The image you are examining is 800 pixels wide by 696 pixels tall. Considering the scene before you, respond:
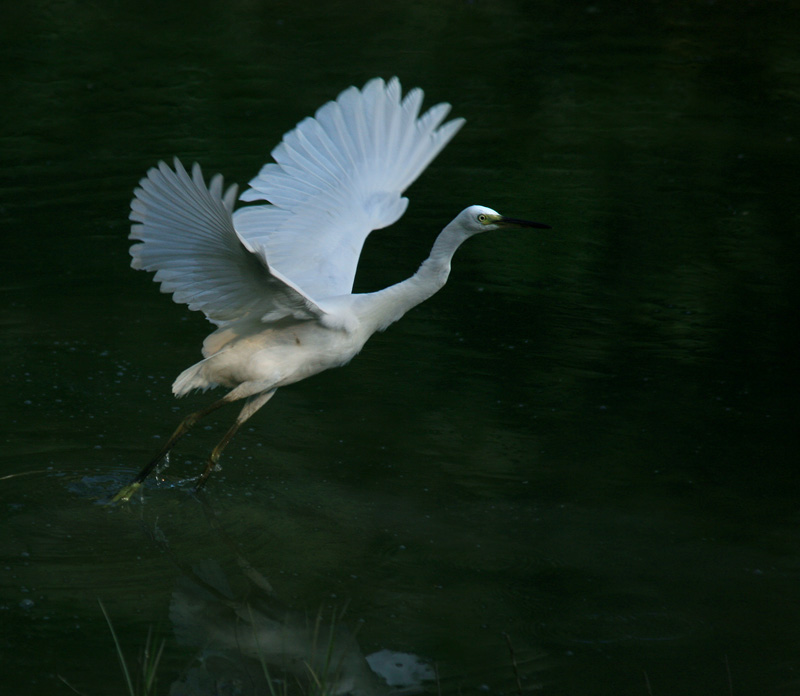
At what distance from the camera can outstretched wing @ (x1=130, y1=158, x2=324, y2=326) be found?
10.8 ft

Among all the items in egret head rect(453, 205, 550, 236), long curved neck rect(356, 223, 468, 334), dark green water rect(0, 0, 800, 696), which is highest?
egret head rect(453, 205, 550, 236)

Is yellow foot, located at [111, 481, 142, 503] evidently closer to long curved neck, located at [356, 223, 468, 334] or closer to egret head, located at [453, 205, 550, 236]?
long curved neck, located at [356, 223, 468, 334]

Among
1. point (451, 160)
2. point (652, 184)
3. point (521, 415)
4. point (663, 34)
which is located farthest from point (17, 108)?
point (663, 34)

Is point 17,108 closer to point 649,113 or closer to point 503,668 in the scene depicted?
point 649,113

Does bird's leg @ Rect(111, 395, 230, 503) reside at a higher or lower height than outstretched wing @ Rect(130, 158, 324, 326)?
lower

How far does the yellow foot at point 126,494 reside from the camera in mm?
4176

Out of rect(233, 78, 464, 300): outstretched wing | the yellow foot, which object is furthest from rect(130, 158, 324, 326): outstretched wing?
the yellow foot

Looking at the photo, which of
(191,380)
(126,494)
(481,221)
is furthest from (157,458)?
(481,221)

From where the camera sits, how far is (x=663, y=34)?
1192 centimetres

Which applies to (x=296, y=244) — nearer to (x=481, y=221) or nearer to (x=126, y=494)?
(x=481, y=221)

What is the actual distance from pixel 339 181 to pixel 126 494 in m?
1.58

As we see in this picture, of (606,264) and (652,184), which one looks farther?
(652,184)

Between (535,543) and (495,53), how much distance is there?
313 inches

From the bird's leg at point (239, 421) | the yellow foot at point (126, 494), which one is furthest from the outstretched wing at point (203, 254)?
the yellow foot at point (126, 494)
